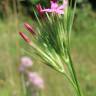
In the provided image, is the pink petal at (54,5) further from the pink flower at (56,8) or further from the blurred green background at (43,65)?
the blurred green background at (43,65)

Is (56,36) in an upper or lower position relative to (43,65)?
lower

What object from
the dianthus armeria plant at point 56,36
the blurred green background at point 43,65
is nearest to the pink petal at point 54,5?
the dianthus armeria plant at point 56,36

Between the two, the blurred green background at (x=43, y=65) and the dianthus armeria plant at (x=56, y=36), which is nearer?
the dianthus armeria plant at (x=56, y=36)

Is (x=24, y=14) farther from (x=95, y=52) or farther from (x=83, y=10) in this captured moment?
(x=95, y=52)

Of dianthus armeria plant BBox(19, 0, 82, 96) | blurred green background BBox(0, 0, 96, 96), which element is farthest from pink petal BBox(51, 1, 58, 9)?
blurred green background BBox(0, 0, 96, 96)

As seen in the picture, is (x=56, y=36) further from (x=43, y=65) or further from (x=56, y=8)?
(x=43, y=65)

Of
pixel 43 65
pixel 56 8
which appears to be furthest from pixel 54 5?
pixel 43 65

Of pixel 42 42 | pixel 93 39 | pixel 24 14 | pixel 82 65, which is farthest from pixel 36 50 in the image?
pixel 24 14
